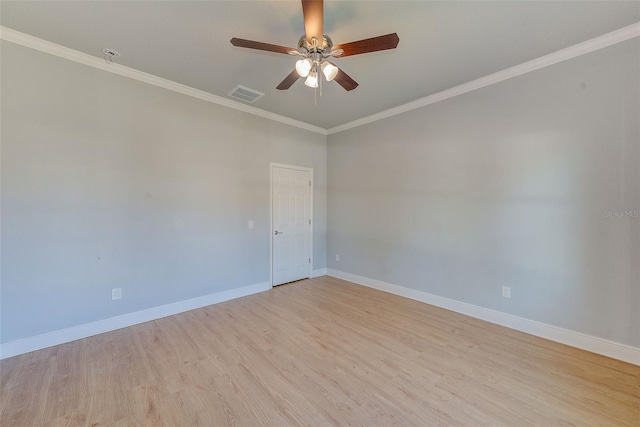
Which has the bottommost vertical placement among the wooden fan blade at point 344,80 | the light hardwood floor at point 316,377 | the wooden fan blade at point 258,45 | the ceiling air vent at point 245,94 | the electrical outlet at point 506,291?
the light hardwood floor at point 316,377

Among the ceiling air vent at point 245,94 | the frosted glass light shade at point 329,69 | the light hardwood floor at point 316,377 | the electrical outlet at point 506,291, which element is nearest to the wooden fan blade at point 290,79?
the frosted glass light shade at point 329,69

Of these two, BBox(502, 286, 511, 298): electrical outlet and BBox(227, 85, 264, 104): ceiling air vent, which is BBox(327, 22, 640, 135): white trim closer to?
BBox(227, 85, 264, 104): ceiling air vent

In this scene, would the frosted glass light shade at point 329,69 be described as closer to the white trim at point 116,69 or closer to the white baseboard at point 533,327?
the white trim at point 116,69

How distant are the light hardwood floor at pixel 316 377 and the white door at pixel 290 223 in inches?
57.5

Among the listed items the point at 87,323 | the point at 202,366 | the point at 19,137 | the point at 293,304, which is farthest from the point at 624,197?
the point at 19,137

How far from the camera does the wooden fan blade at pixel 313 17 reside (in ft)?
5.12

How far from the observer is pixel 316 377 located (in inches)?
79.1

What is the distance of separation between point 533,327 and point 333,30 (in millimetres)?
3563

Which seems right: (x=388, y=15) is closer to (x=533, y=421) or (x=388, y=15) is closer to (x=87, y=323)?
Answer: (x=533, y=421)

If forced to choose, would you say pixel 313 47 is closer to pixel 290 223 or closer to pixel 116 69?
pixel 116 69

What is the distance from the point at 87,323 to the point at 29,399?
932 millimetres

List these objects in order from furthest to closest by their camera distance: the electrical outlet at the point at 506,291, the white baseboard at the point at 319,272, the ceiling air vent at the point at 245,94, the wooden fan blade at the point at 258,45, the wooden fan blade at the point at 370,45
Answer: the white baseboard at the point at 319,272 < the ceiling air vent at the point at 245,94 < the electrical outlet at the point at 506,291 < the wooden fan blade at the point at 258,45 < the wooden fan blade at the point at 370,45

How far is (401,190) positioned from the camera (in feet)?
12.6

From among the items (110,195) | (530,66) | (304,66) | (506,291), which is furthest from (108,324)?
(530,66)
